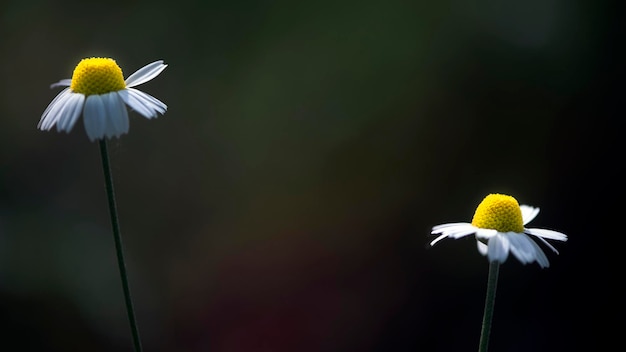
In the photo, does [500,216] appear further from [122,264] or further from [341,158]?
[341,158]

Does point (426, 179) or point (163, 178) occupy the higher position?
point (163, 178)

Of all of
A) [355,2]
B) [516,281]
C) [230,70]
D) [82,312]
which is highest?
[355,2]

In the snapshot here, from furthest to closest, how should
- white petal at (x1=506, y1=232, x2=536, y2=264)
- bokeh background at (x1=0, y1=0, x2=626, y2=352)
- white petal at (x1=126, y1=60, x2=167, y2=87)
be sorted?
bokeh background at (x1=0, y1=0, x2=626, y2=352)
white petal at (x1=126, y1=60, x2=167, y2=87)
white petal at (x1=506, y1=232, x2=536, y2=264)

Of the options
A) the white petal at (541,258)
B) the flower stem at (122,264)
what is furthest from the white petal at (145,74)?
the white petal at (541,258)

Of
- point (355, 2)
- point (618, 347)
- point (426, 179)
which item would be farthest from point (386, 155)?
point (618, 347)

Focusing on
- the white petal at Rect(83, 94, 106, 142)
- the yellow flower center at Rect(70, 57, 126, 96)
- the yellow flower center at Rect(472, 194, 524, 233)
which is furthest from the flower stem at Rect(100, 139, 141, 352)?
the yellow flower center at Rect(472, 194, 524, 233)

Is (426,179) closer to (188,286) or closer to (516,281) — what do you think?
(516,281)

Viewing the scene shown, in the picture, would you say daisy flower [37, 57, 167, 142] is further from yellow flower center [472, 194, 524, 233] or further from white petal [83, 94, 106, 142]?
yellow flower center [472, 194, 524, 233]
